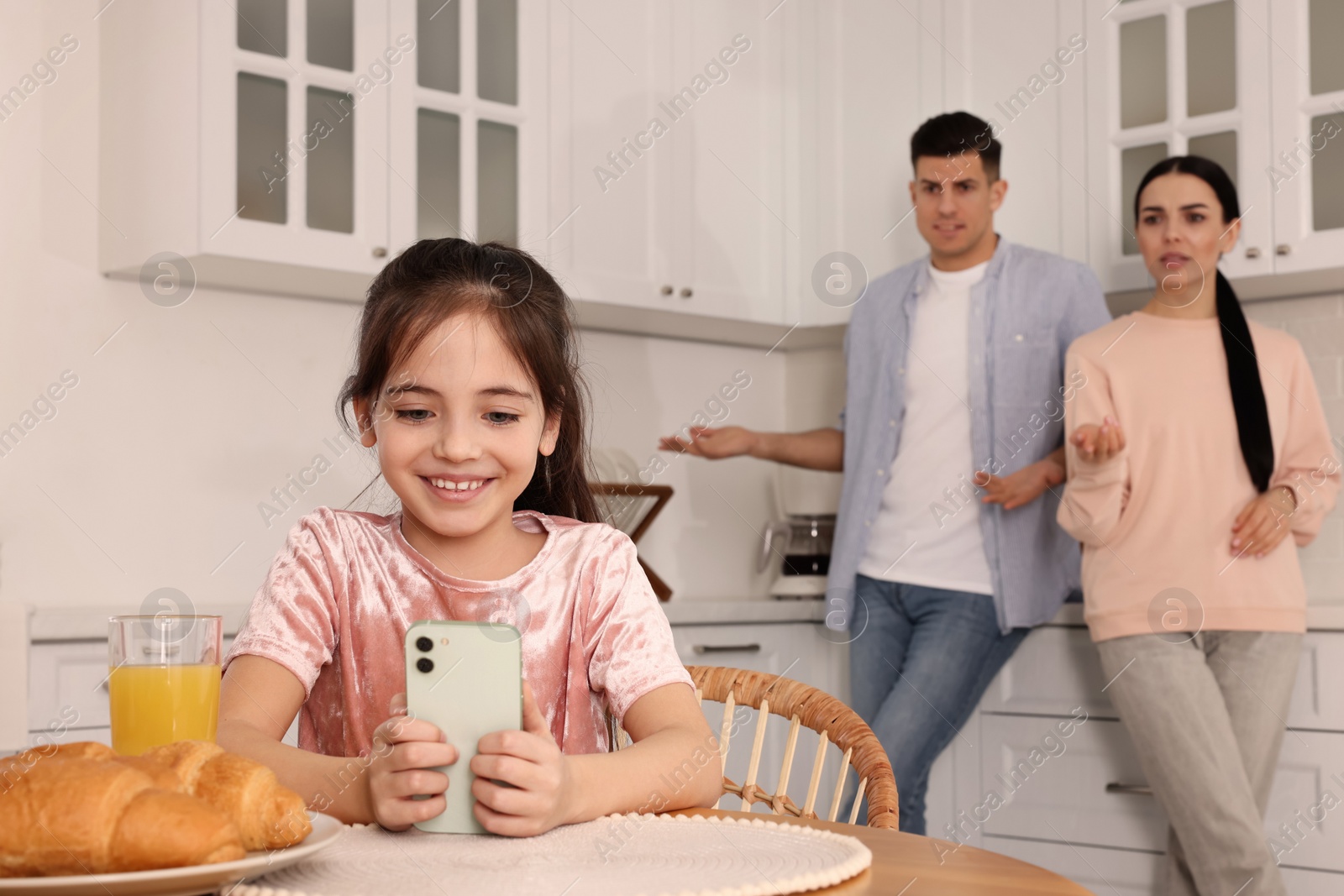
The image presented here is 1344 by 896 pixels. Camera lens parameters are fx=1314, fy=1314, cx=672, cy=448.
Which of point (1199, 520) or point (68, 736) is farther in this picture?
point (1199, 520)

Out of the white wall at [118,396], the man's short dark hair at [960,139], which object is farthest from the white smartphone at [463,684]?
the man's short dark hair at [960,139]

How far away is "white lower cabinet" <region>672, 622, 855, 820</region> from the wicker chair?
137 cm

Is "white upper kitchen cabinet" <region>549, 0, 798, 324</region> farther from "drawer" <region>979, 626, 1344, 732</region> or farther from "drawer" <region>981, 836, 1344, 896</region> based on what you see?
"drawer" <region>981, 836, 1344, 896</region>

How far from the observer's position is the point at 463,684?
2.21 feet

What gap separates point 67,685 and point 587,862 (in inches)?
56.8

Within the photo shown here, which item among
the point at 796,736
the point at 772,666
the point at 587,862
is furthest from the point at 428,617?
the point at 772,666

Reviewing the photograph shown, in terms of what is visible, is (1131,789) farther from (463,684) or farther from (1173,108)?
(463,684)

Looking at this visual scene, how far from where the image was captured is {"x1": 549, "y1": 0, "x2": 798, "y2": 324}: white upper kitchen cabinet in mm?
2643

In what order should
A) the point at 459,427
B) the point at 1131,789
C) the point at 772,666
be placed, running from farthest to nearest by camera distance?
the point at 772,666, the point at 1131,789, the point at 459,427

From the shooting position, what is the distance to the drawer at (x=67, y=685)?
5.89 feet

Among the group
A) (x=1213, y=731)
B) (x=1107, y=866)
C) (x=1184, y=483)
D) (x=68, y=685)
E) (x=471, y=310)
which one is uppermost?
(x=471, y=310)

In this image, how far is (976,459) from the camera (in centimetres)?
248

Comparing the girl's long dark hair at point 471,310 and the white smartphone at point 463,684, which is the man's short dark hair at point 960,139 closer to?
the girl's long dark hair at point 471,310

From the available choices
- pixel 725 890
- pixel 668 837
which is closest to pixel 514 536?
pixel 668 837
